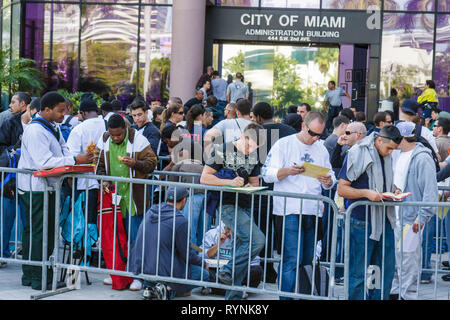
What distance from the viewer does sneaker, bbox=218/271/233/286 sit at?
24.6 ft

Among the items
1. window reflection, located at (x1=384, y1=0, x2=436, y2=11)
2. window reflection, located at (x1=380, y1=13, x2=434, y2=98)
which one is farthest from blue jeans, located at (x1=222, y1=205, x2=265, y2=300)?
window reflection, located at (x1=384, y1=0, x2=436, y2=11)

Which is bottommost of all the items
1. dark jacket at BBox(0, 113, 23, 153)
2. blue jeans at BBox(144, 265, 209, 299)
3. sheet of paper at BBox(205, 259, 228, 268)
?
blue jeans at BBox(144, 265, 209, 299)

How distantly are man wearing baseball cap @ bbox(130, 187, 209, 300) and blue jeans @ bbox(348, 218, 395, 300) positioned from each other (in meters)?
1.58

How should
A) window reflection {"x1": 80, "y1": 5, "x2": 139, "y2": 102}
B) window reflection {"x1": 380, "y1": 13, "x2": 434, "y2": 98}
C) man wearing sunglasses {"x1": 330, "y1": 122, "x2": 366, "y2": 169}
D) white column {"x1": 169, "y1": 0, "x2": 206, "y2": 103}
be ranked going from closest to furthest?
man wearing sunglasses {"x1": 330, "y1": 122, "x2": 366, "y2": 169}, white column {"x1": 169, "y1": 0, "x2": 206, "y2": 103}, window reflection {"x1": 380, "y1": 13, "x2": 434, "y2": 98}, window reflection {"x1": 80, "y1": 5, "x2": 139, "y2": 102}

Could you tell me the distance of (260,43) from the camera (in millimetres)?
24891

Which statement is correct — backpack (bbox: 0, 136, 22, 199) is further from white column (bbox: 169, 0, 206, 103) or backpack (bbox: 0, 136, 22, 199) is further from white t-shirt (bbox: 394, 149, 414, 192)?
white column (bbox: 169, 0, 206, 103)

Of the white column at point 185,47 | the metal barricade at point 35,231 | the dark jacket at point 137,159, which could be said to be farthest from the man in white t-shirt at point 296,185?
the white column at point 185,47

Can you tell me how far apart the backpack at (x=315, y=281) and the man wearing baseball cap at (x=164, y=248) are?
1.06 m

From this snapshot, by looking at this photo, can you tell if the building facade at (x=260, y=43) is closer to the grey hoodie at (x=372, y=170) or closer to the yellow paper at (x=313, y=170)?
the yellow paper at (x=313, y=170)

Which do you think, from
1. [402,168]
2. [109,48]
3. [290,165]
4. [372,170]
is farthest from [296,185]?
[109,48]

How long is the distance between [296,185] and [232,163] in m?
0.70

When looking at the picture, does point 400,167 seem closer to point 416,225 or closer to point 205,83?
point 416,225

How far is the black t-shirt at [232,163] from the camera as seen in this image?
24.7 ft
